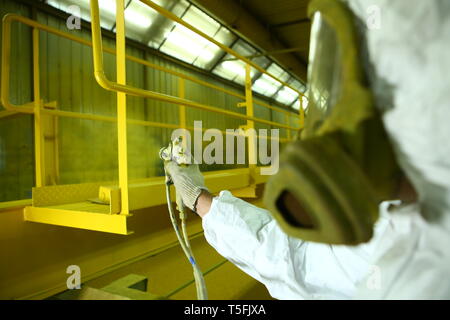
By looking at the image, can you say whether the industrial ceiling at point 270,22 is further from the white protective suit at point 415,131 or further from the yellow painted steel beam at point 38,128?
the white protective suit at point 415,131

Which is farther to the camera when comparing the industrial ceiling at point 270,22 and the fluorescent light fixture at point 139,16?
the fluorescent light fixture at point 139,16

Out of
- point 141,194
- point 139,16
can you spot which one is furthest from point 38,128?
point 139,16

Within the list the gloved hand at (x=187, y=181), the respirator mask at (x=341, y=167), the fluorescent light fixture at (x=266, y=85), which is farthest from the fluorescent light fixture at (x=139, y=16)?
the respirator mask at (x=341, y=167)

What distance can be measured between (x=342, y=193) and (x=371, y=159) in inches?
3.6

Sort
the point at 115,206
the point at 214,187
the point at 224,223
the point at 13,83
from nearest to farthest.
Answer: the point at 224,223, the point at 115,206, the point at 214,187, the point at 13,83

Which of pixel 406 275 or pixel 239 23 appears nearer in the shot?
pixel 406 275

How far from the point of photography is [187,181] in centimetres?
160

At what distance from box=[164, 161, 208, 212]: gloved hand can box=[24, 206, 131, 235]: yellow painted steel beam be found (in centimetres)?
37

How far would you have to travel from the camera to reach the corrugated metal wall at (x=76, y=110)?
14.3ft

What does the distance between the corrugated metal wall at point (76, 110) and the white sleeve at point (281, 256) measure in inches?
168

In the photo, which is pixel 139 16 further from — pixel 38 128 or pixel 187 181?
pixel 187 181
